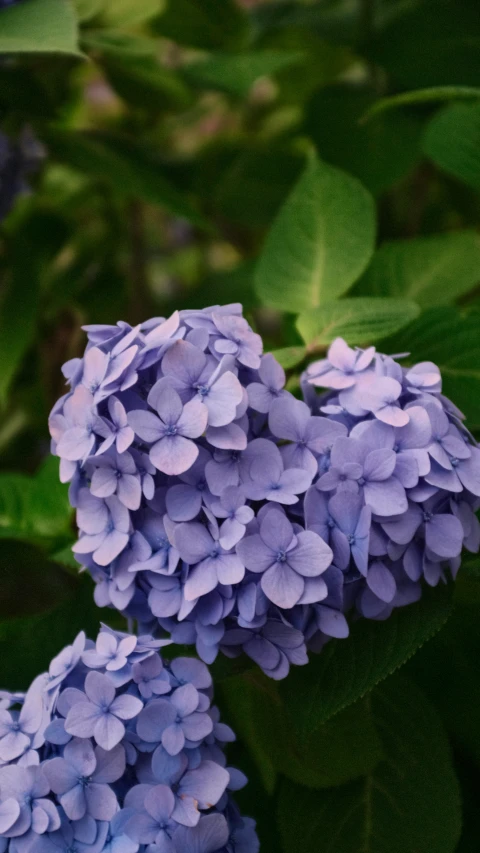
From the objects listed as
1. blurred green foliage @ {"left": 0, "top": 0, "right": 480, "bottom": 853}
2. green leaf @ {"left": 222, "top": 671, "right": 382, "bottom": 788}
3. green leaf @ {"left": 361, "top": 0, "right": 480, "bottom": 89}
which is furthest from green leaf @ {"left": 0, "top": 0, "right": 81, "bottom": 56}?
green leaf @ {"left": 222, "top": 671, "right": 382, "bottom": 788}

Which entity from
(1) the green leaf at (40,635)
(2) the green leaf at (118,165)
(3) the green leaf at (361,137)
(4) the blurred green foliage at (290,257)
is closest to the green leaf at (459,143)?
(4) the blurred green foliage at (290,257)

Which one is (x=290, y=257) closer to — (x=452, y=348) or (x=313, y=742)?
(x=452, y=348)

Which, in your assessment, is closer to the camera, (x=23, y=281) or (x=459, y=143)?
(x=459, y=143)

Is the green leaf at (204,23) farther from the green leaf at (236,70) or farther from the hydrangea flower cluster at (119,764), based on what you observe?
the hydrangea flower cluster at (119,764)

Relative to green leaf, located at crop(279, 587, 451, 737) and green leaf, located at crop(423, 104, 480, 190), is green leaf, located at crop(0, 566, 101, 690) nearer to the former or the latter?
green leaf, located at crop(279, 587, 451, 737)

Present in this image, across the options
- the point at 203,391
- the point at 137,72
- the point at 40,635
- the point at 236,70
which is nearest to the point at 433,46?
the point at 236,70

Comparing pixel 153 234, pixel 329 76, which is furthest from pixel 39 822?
pixel 153 234
